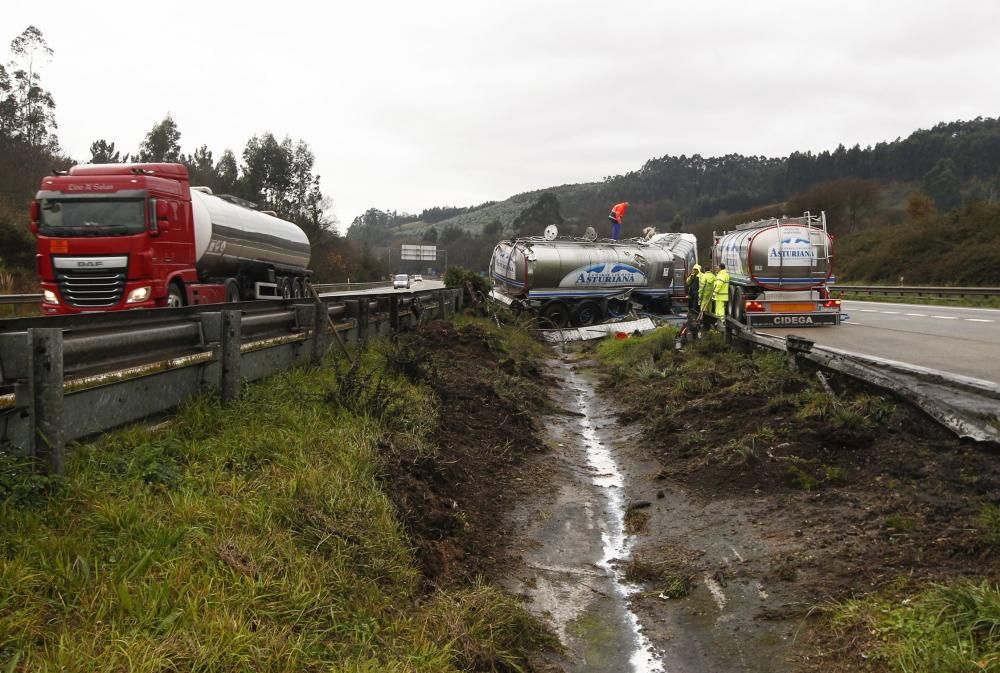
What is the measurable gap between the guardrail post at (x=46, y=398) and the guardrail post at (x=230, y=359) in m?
2.09

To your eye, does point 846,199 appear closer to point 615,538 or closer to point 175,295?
point 175,295

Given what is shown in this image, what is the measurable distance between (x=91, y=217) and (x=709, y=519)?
12.1m

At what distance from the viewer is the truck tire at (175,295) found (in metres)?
14.1

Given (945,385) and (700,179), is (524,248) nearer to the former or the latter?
(945,385)

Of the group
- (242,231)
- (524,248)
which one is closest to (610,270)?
(524,248)

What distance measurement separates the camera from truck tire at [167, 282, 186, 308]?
14055 millimetres

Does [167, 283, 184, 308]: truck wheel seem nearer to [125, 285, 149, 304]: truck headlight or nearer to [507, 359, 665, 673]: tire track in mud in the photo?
[125, 285, 149, 304]: truck headlight

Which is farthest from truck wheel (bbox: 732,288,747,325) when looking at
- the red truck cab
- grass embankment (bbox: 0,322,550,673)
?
grass embankment (bbox: 0,322,550,673)

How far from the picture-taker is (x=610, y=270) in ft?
96.3

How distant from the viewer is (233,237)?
17203 mm

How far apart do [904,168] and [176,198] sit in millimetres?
117514

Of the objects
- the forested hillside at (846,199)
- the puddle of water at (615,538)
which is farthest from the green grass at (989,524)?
the forested hillside at (846,199)

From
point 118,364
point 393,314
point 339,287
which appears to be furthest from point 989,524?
point 339,287

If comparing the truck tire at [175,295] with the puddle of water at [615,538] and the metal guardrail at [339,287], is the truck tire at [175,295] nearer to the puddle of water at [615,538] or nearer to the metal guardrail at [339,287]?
the puddle of water at [615,538]
